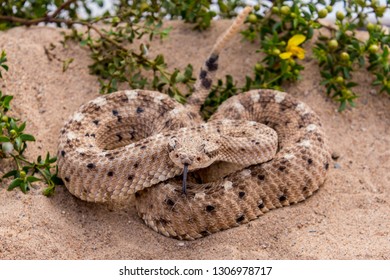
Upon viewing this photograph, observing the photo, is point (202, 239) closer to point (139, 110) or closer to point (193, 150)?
point (193, 150)

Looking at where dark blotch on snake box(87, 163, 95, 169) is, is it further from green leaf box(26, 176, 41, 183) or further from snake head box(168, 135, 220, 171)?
snake head box(168, 135, 220, 171)

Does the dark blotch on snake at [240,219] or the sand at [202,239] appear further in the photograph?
the dark blotch on snake at [240,219]

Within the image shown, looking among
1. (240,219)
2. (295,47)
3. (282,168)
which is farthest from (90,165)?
(295,47)

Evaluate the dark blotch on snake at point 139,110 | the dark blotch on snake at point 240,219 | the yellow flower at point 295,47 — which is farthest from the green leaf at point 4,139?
the yellow flower at point 295,47

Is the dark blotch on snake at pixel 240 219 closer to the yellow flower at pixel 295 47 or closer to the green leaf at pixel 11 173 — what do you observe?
the green leaf at pixel 11 173

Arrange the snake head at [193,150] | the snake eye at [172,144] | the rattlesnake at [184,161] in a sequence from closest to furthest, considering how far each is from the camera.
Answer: the snake head at [193,150]
the snake eye at [172,144]
the rattlesnake at [184,161]

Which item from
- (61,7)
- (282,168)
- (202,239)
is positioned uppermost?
(61,7)

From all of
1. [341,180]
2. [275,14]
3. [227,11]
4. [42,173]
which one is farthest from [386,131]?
[42,173]

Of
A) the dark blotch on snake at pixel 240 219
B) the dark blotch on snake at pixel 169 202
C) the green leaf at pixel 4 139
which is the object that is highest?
the green leaf at pixel 4 139

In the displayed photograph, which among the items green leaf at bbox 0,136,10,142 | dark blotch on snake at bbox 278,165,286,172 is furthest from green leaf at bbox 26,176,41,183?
dark blotch on snake at bbox 278,165,286,172
